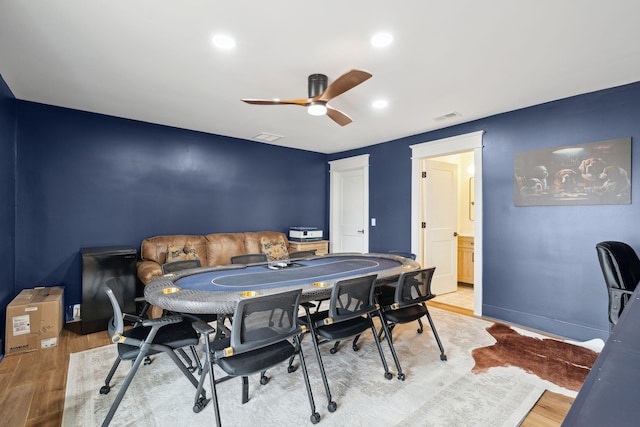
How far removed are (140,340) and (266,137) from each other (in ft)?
12.1

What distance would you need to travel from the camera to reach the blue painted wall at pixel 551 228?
3.05 m

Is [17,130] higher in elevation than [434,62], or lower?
lower

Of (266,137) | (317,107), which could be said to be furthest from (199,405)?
(266,137)

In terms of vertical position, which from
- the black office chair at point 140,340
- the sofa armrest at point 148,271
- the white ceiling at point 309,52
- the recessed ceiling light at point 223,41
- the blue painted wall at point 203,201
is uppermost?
the white ceiling at point 309,52

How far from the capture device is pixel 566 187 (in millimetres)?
3338

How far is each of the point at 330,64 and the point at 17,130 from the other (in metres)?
3.58

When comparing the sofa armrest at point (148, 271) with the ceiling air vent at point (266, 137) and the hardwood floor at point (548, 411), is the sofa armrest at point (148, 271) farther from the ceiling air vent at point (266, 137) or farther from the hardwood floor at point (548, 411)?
the hardwood floor at point (548, 411)

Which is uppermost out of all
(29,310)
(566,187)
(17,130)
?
(17,130)

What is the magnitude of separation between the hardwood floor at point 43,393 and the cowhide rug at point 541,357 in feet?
1.14

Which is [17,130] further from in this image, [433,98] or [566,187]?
[566,187]

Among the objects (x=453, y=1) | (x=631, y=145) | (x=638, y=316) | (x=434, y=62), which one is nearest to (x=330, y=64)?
(x=434, y=62)

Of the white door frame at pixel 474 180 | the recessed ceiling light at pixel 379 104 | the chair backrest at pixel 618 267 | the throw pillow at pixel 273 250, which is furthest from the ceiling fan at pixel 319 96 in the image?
the throw pillow at pixel 273 250

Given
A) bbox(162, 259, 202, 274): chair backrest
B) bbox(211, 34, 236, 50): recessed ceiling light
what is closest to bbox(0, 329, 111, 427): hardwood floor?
bbox(162, 259, 202, 274): chair backrest

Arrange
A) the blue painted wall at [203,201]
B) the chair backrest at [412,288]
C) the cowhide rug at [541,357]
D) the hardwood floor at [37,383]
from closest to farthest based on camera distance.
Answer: the hardwood floor at [37,383]
the cowhide rug at [541,357]
the chair backrest at [412,288]
the blue painted wall at [203,201]
